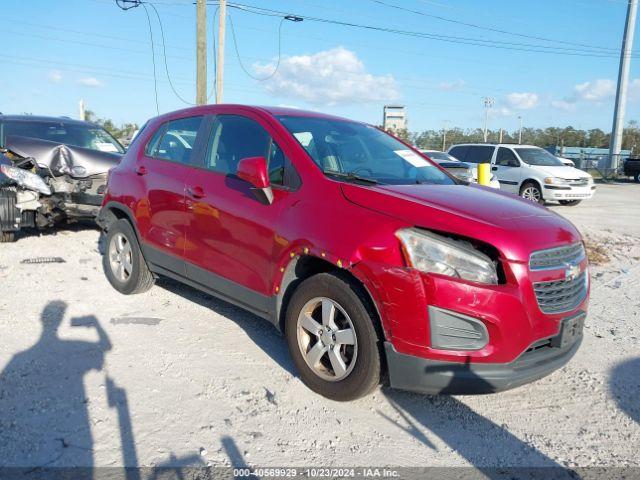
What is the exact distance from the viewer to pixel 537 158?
15680mm

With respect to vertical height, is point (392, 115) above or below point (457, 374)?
above

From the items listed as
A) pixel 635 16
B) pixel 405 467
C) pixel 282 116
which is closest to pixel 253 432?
pixel 405 467

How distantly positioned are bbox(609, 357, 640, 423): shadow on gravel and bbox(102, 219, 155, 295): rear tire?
13.2 ft

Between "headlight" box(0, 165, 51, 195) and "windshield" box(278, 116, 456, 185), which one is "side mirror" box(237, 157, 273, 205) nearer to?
"windshield" box(278, 116, 456, 185)

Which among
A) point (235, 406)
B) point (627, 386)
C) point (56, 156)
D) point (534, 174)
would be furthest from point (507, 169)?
point (235, 406)

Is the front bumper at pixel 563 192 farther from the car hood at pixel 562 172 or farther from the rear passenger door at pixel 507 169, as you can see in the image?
the rear passenger door at pixel 507 169

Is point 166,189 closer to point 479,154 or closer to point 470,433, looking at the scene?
point 470,433

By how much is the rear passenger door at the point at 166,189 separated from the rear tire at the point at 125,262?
223 millimetres

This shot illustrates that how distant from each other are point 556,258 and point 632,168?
28.8m

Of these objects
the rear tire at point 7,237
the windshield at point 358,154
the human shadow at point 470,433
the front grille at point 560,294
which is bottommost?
the human shadow at point 470,433

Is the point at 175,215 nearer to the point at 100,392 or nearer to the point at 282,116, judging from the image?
the point at 282,116

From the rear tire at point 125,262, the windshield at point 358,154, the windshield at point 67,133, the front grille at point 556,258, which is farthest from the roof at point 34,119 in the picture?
the front grille at point 556,258

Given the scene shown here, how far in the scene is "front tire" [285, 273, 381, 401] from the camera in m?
3.04

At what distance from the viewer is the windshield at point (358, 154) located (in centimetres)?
377
